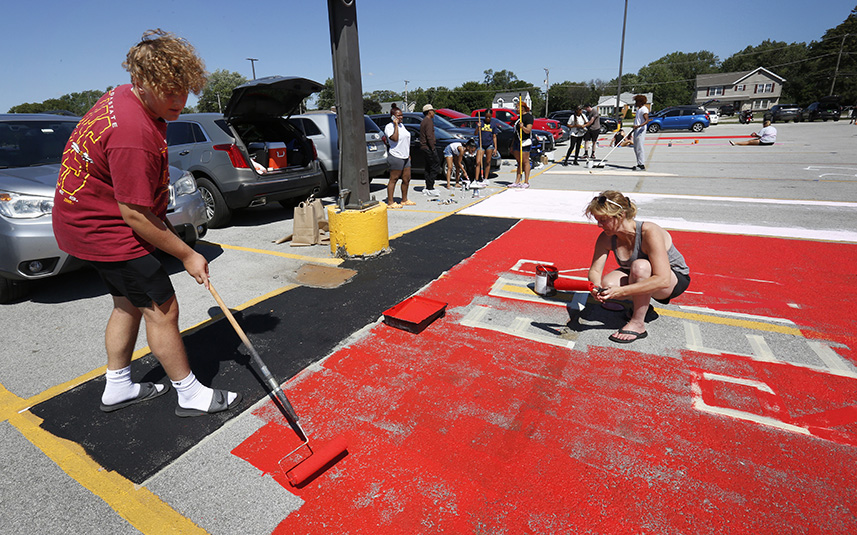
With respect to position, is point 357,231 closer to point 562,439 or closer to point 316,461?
point 316,461

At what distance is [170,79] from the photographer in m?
2.06

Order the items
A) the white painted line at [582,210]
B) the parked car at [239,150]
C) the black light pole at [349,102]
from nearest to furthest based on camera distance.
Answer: the black light pole at [349,102]
the white painted line at [582,210]
the parked car at [239,150]

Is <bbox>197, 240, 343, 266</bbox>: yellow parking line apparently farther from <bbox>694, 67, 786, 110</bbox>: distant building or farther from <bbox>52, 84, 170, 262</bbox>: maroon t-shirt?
<bbox>694, 67, 786, 110</bbox>: distant building

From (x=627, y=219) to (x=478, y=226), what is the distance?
12.0 feet

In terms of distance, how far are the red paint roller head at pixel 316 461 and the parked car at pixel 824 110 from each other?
44.4m

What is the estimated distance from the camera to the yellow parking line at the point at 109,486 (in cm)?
186

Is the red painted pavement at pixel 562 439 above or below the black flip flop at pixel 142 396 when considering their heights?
below

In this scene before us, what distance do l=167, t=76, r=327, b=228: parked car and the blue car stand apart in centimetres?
2859

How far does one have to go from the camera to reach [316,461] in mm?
2070

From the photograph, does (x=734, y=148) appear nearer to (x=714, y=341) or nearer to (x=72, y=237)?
(x=714, y=341)

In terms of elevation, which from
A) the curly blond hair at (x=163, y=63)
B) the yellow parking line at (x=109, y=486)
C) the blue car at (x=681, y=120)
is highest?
the blue car at (x=681, y=120)

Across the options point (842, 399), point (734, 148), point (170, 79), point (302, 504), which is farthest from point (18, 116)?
point (734, 148)

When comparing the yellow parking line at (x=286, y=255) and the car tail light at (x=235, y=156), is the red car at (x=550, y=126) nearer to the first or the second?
the car tail light at (x=235, y=156)

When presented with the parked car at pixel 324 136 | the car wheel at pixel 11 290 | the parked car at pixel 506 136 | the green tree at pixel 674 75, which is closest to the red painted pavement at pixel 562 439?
the car wheel at pixel 11 290
